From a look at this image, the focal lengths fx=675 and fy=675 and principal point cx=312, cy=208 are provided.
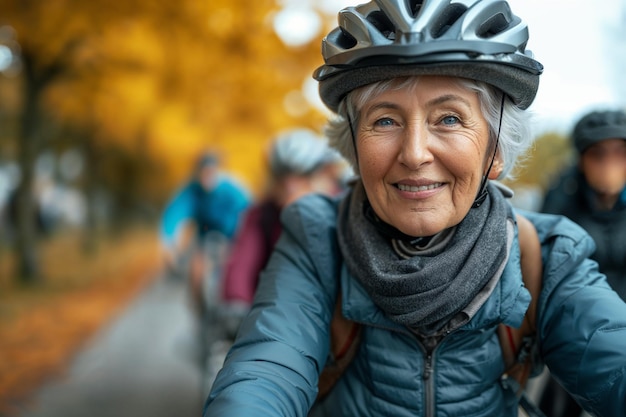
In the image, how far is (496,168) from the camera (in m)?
1.99

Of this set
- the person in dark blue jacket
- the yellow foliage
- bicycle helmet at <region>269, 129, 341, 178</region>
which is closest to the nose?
the person in dark blue jacket

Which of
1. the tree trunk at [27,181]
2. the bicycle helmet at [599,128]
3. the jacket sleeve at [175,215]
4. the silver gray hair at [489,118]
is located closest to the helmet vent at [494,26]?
the silver gray hair at [489,118]

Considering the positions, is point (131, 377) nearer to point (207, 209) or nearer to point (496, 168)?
point (207, 209)

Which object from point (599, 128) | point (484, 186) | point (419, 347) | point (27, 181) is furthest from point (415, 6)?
point (27, 181)

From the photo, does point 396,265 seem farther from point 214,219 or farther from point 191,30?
point 191,30

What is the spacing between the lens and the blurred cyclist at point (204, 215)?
21.3 ft

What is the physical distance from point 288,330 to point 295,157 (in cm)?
244

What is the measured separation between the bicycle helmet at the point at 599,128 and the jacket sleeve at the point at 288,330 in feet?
5.78

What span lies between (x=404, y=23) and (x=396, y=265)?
64cm

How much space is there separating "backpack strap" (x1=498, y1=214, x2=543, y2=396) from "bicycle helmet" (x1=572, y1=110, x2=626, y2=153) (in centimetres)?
A: 151

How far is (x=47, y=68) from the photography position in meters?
11.0

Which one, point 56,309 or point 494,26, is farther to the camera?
point 56,309

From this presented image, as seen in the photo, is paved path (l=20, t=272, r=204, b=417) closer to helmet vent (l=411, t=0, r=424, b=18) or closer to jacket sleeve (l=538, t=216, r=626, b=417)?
jacket sleeve (l=538, t=216, r=626, b=417)

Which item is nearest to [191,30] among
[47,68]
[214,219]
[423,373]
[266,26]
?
[266,26]
